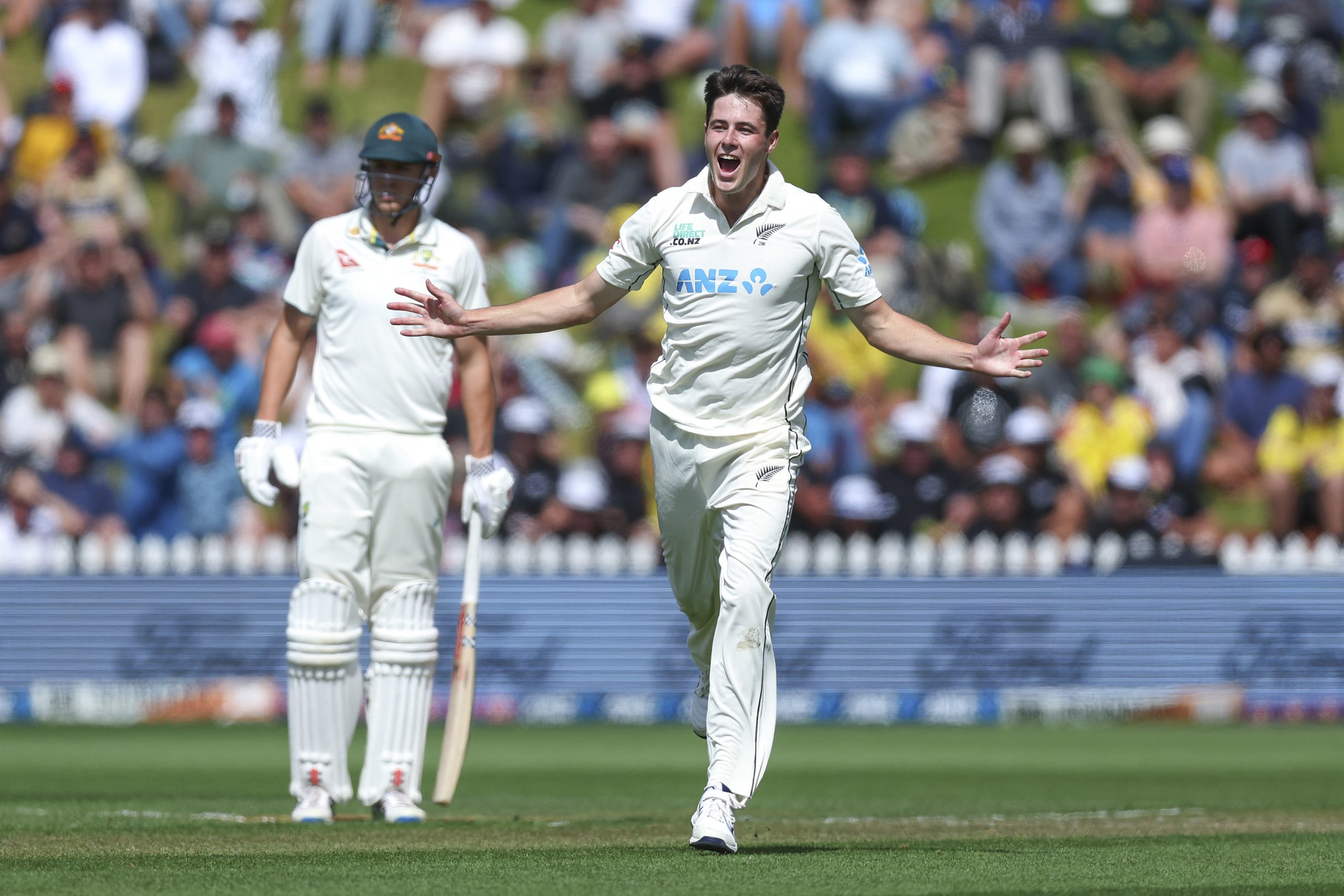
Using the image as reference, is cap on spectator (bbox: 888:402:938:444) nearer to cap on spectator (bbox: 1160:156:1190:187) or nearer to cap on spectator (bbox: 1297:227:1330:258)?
cap on spectator (bbox: 1160:156:1190:187)

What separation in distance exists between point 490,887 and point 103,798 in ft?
13.1

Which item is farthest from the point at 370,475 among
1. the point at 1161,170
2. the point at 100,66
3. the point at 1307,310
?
the point at 100,66

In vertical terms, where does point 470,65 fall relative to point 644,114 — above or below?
above

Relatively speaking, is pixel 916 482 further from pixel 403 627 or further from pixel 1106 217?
pixel 403 627

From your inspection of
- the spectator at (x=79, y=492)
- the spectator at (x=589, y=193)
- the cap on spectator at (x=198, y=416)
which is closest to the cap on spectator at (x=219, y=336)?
the cap on spectator at (x=198, y=416)

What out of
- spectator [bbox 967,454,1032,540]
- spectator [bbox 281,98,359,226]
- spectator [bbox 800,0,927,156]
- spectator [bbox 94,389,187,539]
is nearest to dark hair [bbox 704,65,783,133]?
spectator [bbox 967,454,1032,540]


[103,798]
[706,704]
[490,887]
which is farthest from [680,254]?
[103,798]

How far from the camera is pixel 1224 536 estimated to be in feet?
49.8

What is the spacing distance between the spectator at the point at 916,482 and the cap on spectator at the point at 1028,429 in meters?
0.53

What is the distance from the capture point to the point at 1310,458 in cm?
1538

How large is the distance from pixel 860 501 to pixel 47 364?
6.68 metres

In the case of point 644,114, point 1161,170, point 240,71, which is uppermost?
point 240,71

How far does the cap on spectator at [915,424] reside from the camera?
15422mm

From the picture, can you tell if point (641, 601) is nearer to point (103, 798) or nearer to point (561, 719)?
point (561, 719)
